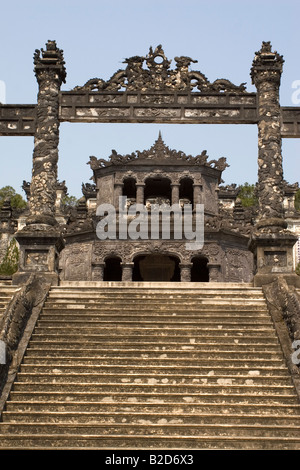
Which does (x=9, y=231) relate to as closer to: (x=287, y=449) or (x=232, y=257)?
(x=232, y=257)

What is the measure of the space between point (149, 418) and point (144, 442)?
2.05ft

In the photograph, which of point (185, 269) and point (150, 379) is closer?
point (150, 379)

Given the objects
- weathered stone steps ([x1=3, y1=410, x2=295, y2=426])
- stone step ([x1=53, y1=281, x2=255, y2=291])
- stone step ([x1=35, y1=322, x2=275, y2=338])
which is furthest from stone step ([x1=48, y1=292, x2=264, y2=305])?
weathered stone steps ([x1=3, y1=410, x2=295, y2=426])

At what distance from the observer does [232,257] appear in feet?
86.0

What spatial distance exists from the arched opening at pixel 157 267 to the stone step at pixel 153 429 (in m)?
18.4

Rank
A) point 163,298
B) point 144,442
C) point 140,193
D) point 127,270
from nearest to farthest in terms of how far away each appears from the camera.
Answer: point 144,442, point 163,298, point 127,270, point 140,193

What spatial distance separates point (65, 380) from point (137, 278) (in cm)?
1770

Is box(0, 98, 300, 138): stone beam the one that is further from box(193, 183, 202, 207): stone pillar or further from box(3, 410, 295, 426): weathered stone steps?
box(193, 183, 202, 207): stone pillar

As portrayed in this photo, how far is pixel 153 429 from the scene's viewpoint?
900 cm

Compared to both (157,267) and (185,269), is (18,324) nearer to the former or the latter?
(185,269)

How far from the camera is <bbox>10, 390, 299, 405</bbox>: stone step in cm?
966

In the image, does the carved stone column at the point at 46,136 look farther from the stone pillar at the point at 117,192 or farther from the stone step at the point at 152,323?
the stone pillar at the point at 117,192

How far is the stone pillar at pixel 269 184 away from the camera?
49.6 feet

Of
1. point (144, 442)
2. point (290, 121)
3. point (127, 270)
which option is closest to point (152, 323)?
point (144, 442)
